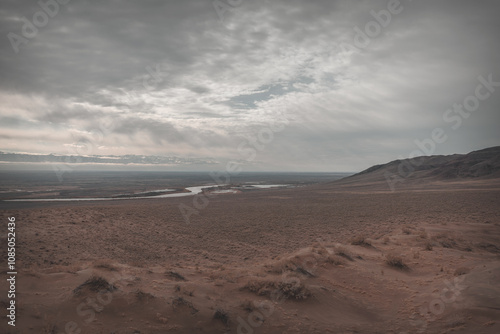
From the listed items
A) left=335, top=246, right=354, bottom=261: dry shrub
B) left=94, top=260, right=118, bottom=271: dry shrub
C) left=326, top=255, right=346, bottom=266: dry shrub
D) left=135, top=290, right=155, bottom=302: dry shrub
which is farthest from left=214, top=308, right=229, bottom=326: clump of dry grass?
left=335, top=246, right=354, bottom=261: dry shrub

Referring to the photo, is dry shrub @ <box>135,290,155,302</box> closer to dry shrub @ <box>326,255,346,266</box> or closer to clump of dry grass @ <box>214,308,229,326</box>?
clump of dry grass @ <box>214,308,229,326</box>

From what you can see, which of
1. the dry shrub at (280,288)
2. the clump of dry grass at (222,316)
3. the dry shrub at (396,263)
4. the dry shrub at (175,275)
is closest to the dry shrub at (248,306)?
the clump of dry grass at (222,316)

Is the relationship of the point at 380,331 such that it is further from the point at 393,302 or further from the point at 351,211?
the point at 351,211

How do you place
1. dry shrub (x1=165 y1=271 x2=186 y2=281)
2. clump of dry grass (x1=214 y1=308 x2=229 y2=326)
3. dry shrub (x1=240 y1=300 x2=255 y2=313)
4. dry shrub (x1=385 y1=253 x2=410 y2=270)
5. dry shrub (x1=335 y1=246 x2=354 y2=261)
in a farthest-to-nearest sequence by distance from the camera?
dry shrub (x1=335 y1=246 x2=354 y2=261) < dry shrub (x1=385 y1=253 x2=410 y2=270) < dry shrub (x1=165 y1=271 x2=186 y2=281) < dry shrub (x1=240 y1=300 x2=255 y2=313) < clump of dry grass (x1=214 y1=308 x2=229 y2=326)

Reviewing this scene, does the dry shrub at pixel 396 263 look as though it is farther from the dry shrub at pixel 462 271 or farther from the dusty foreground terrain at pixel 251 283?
the dry shrub at pixel 462 271

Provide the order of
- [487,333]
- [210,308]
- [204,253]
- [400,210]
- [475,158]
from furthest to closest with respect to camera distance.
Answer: [475,158]
[400,210]
[204,253]
[210,308]
[487,333]

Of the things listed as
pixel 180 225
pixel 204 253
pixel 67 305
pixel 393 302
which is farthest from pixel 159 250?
pixel 393 302

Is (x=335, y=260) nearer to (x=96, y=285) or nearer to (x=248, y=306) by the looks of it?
(x=248, y=306)
